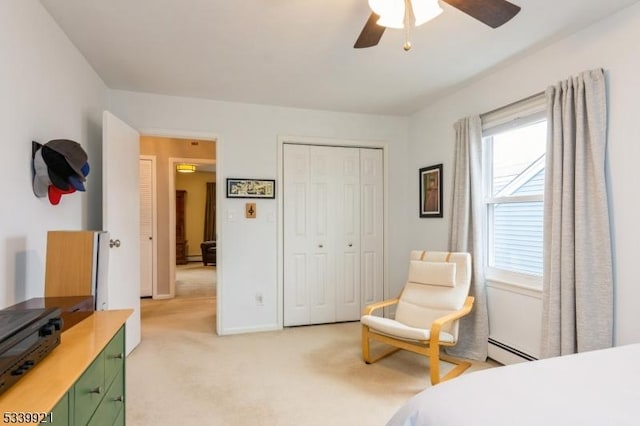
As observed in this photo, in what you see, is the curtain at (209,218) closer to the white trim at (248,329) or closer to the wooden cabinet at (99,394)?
the white trim at (248,329)

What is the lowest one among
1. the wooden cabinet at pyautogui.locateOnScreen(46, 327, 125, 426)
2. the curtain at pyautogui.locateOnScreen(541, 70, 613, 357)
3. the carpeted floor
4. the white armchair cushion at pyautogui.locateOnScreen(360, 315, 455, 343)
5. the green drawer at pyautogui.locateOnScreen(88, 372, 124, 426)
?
the carpeted floor

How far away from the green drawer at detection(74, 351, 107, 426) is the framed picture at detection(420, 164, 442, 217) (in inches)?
123

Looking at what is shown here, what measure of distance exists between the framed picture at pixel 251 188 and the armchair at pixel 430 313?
1.60 m

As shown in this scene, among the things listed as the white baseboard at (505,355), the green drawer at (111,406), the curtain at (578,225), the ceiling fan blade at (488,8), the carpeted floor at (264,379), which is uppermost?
the ceiling fan blade at (488,8)

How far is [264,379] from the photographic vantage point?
2570mm

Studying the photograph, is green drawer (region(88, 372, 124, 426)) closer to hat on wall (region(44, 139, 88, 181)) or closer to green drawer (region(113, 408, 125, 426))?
green drawer (region(113, 408, 125, 426))

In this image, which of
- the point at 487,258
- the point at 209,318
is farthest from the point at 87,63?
Result: the point at 487,258

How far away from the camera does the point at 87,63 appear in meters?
2.63

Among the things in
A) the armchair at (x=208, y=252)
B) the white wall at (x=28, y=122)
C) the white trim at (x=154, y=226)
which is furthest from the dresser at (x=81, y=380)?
the armchair at (x=208, y=252)

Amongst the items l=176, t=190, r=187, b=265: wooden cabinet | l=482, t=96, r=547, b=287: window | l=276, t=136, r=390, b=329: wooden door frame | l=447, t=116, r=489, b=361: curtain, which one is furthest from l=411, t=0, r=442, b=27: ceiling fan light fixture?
l=176, t=190, r=187, b=265: wooden cabinet

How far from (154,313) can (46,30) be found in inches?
129

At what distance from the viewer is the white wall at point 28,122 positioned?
1.57 metres

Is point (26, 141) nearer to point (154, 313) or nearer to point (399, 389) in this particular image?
point (399, 389)

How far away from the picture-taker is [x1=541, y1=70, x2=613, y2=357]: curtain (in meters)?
2.04
